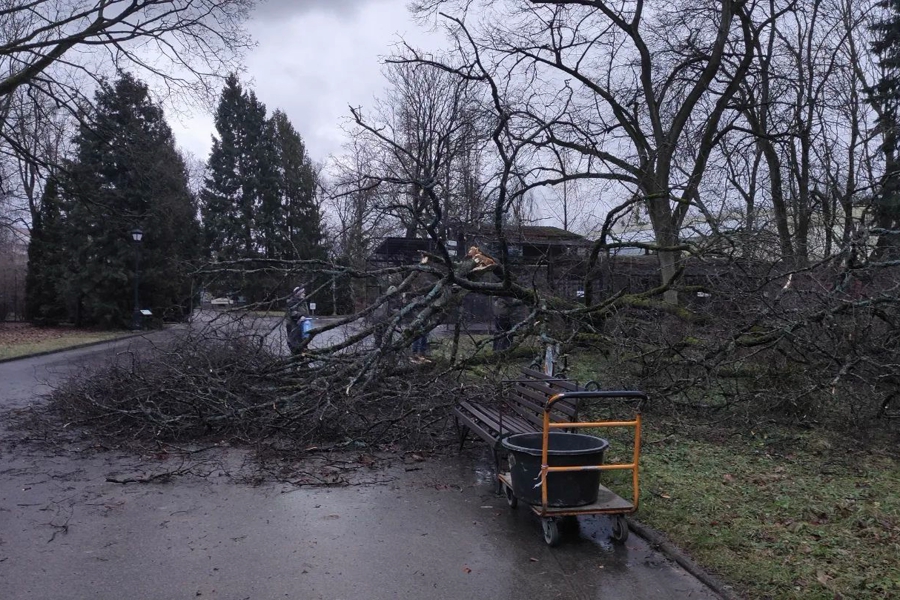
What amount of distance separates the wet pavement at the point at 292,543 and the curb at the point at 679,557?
0.20 ft

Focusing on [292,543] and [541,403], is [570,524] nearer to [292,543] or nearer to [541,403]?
[541,403]

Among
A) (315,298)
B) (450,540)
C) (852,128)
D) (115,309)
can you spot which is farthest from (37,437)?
(115,309)

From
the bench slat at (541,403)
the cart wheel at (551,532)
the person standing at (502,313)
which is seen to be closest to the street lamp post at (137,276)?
the person standing at (502,313)

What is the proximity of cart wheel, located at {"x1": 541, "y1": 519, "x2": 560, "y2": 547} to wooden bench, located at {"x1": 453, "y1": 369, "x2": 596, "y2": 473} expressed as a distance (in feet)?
3.69

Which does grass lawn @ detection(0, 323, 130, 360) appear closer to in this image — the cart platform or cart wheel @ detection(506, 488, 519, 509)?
cart wheel @ detection(506, 488, 519, 509)

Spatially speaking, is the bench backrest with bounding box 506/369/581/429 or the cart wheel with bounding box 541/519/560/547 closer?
the cart wheel with bounding box 541/519/560/547

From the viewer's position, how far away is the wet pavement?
4.51 metres

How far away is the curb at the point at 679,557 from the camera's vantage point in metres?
4.41

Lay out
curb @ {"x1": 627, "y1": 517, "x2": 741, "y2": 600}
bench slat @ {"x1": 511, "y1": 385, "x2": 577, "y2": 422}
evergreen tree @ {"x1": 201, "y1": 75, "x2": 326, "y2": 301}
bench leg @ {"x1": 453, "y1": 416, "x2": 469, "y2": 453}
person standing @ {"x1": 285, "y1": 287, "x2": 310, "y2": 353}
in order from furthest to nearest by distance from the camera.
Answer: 1. evergreen tree @ {"x1": 201, "y1": 75, "x2": 326, "y2": 301}
2. person standing @ {"x1": 285, "y1": 287, "x2": 310, "y2": 353}
3. bench leg @ {"x1": 453, "y1": 416, "x2": 469, "y2": 453}
4. bench slat @ {"x1": 511, "y1": 385, "x2": 577, "y2": 422}
5. curb @ {"x1": 627, "y1": 517, "x2": 741, "y2": 600}

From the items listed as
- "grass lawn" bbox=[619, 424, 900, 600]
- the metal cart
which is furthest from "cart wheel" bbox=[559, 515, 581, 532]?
"grass lawn" bbox=[619, 424, 900, 600]

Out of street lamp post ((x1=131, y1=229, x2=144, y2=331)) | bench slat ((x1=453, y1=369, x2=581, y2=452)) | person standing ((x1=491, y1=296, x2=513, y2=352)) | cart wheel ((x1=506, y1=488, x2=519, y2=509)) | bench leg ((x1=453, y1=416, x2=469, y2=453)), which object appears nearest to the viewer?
cart wheel ((x1=506, y1=488, x2=519, y2=509))

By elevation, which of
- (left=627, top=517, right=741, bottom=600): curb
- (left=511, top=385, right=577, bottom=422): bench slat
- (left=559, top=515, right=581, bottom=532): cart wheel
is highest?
(left=511, top=385, right=577, bottom=422): bench slat

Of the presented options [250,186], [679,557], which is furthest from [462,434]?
[250,186]

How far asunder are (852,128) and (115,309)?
1144 inches
